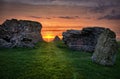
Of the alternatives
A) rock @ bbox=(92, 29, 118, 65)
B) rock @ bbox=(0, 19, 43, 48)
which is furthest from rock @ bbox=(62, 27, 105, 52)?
rock @ bbox=(92, 29, 118, 65)

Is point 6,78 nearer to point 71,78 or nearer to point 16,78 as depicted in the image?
point 16,78

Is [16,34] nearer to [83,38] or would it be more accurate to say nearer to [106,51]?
[83,38]

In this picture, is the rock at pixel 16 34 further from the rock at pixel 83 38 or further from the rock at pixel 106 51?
the rock at pixel 106 51

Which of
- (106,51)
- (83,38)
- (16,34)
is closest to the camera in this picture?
(106,51)

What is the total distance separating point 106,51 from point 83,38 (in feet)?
54.1

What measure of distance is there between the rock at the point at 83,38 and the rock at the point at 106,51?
11.9 m

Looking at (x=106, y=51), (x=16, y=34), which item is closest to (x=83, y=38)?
(x=16, y=34)

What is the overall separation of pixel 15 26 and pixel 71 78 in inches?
1209

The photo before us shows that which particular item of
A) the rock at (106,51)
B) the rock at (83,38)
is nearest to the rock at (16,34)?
the rock at (83,38)

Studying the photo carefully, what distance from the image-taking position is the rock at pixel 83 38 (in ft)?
121

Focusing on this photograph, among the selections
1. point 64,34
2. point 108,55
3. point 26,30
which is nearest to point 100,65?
point 108,55

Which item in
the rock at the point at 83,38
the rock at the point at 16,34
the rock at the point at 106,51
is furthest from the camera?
the rock at the point at 83,38

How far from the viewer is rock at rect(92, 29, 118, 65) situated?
2227cm

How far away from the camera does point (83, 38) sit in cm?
3884
